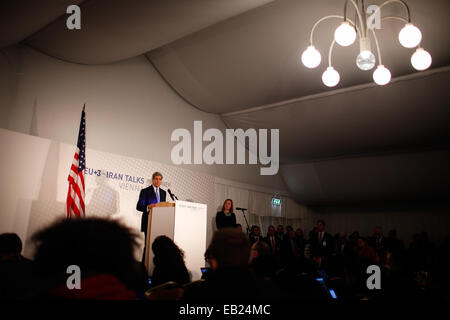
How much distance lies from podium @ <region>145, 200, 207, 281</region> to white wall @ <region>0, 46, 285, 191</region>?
6.49 feet

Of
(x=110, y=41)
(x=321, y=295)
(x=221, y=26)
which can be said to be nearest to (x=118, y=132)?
(x=110, y=41)

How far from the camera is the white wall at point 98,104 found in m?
4.41

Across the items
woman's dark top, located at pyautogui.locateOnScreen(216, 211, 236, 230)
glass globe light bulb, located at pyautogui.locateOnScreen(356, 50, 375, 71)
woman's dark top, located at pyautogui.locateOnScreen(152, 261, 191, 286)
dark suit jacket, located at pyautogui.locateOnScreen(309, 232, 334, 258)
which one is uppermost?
glass globe light bulb, located at pyautogui.locateOnScreen(356, 50, 375, 71)

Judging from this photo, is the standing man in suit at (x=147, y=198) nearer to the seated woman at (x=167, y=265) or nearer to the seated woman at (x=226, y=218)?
the seated woman at (x=226, y=218)

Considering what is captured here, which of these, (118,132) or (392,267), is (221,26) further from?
(392,267)

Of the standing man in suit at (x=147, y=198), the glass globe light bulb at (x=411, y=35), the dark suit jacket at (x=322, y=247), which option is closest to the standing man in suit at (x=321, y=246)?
the dark suit jacket at (x=322, y=247)

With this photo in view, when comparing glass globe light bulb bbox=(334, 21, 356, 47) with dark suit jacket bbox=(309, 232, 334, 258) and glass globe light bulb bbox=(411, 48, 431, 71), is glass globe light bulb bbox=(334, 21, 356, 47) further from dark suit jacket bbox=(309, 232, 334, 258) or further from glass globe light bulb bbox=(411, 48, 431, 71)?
dark suit jacket bbox=(309, 232, 334, 258)

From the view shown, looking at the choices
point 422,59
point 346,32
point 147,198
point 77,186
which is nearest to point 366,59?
point 346,32

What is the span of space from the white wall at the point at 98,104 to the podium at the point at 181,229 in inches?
77.8

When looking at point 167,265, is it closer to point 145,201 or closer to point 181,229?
point 181,229

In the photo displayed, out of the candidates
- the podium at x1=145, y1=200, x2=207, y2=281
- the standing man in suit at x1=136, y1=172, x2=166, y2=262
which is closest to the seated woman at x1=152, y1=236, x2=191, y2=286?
the podium at x1=145, y1=200, x2=207, y2=281

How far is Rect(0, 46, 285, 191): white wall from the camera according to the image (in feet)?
14.5

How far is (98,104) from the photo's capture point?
5.41m
